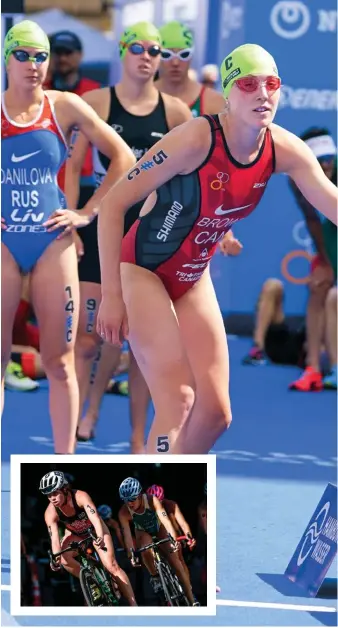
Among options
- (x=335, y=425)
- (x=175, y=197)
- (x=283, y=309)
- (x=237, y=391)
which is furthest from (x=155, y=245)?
(x=283, y=309)

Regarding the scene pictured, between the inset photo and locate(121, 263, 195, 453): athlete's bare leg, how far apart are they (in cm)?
95

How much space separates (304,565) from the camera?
598 centimetres

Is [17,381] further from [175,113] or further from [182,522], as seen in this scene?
[182,522]

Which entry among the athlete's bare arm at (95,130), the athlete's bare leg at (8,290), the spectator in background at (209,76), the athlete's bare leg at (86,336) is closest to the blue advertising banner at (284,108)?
the spectator in background at (209,76)

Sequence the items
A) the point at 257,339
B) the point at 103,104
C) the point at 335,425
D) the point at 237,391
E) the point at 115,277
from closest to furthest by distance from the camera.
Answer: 1. the point at 115,277
2. the point at 103,104
3. the point at 335,425
4. the point at 237,391
5. the point at 257,339

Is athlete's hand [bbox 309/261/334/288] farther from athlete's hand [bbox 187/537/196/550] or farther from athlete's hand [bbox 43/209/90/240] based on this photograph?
A: athlete's hand [bbox 187/537/196/550]

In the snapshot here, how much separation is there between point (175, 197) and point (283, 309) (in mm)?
7252

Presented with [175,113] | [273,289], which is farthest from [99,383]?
[273,289]

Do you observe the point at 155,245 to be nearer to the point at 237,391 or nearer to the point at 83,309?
the point at 83,309

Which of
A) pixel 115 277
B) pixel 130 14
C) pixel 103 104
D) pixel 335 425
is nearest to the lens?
pixel 115 277

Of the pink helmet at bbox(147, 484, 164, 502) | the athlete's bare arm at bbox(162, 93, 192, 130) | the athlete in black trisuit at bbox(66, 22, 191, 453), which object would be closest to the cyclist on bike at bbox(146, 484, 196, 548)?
the pink helmet at bbox(147, 484, 164, 502)

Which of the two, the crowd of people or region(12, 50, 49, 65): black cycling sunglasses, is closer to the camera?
the crowd of people

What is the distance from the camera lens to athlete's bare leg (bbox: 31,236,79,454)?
697 centimetres

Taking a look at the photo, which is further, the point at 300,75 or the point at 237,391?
the point at 300,75
